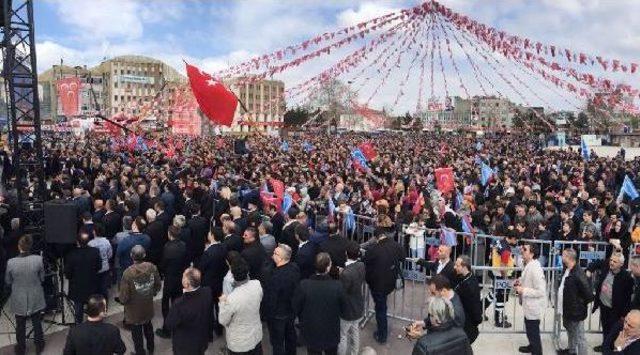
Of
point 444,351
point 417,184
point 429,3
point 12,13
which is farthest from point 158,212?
point 429,3

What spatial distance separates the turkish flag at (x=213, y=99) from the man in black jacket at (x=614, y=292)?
398 inches

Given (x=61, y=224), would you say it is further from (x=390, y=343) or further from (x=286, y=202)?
(x=390, y=343)

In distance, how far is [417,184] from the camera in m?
15.1

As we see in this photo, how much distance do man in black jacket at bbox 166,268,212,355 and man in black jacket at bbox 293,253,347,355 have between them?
0.98m

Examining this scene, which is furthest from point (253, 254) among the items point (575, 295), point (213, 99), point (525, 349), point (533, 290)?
point (213, 99)

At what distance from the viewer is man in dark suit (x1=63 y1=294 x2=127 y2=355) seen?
4.78 m

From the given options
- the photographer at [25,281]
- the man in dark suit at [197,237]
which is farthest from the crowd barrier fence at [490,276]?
the photographer at [25,281]

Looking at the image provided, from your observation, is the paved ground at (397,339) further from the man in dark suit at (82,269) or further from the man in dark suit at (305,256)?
the man in dark suit at (305,256)

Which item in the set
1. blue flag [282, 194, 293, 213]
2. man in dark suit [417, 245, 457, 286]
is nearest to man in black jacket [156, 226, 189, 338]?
man in dark suit [417, 245, 457, 286]

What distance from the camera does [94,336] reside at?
190 inches

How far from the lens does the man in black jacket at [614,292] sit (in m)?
6.46

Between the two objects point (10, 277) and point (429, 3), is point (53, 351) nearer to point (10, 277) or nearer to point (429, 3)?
point (10, 277)

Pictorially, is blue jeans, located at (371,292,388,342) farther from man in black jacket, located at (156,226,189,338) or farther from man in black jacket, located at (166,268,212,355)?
man in black jacket, located at (156,226,189,338)

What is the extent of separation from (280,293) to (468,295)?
6.94ft
